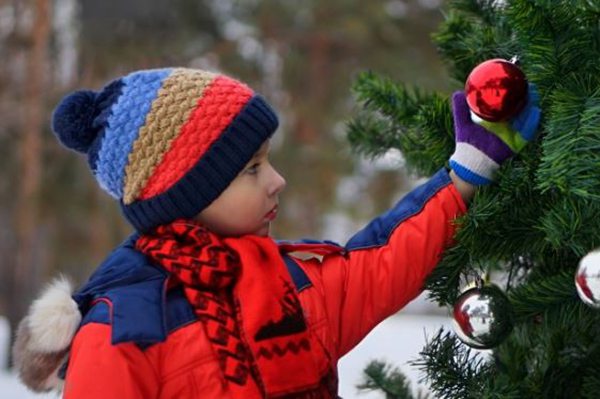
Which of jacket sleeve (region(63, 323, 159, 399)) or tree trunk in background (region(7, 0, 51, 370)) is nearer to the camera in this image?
jacket sleeve (region(63, 323, 159, 399))

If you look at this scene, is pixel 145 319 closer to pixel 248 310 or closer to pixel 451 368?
pixel 248 310

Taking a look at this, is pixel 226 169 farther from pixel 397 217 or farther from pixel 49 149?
pixel 49 149

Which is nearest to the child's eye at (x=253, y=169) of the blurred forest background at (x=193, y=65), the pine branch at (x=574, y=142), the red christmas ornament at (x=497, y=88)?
the red christmas ornament at (x=497, y=88)

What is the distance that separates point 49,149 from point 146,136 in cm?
807

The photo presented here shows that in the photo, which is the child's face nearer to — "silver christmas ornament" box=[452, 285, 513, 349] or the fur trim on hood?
the fur trim on hood

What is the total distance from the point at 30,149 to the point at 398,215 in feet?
24.1

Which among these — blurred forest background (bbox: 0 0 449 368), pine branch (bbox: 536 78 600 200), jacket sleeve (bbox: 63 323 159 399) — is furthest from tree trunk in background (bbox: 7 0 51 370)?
pine branch (bbox: 536 78 600 200)

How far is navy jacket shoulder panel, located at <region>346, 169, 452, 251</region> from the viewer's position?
136 centimetres

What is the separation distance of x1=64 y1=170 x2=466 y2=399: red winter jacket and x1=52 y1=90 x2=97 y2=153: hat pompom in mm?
225

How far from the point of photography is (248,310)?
4.41 feet

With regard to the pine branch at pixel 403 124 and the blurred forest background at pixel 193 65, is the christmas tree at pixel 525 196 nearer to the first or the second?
the pine branch at pixel 403 124

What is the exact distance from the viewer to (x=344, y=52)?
34.1 ft

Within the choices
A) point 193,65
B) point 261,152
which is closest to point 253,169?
point 261,152

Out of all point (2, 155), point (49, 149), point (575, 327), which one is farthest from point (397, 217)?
point (2, 155)
